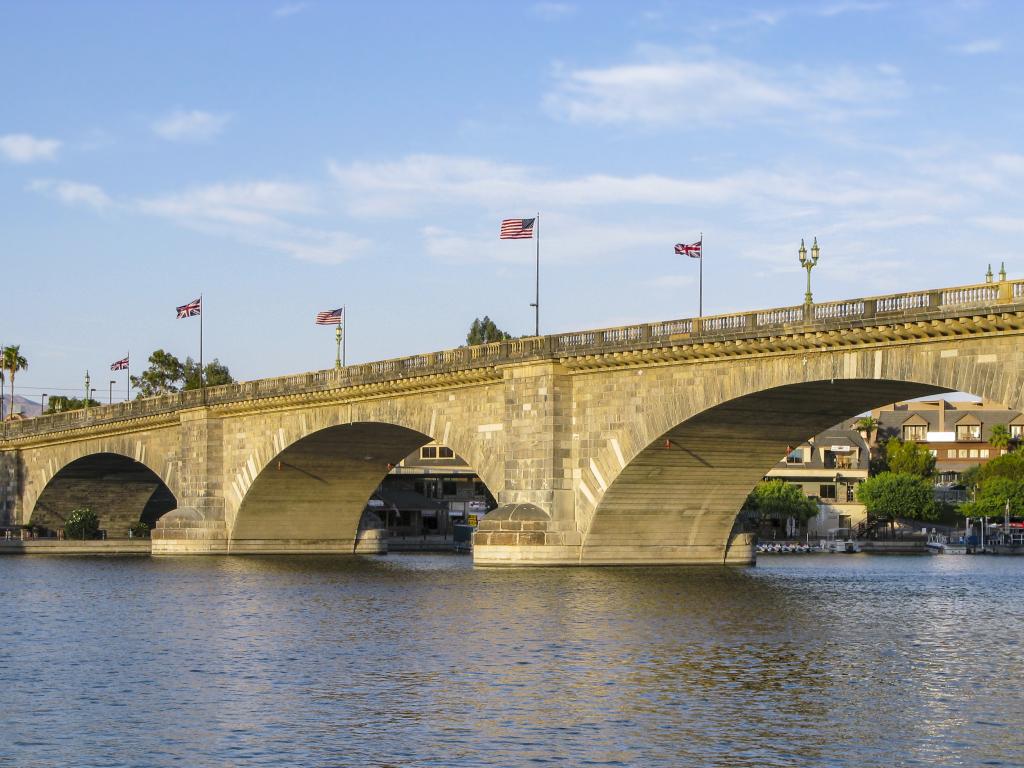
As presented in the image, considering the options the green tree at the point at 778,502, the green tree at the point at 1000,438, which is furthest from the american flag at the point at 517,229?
the green tree at the point at 1000,438

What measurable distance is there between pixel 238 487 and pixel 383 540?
41.4ft

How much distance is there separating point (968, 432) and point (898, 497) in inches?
1987

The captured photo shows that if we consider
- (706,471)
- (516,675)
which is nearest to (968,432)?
(706,471)

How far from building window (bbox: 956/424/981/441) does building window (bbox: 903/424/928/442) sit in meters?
3.81

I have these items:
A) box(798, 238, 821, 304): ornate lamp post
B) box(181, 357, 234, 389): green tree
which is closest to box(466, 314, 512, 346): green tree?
box(181, 357, 234, 389): green tree

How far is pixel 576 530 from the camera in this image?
68.3 metres

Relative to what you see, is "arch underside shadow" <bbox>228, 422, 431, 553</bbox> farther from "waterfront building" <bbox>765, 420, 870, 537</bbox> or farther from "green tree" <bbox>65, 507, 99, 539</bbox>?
"waterfront building" <bbox>765, 420, 870, 537</bbox>

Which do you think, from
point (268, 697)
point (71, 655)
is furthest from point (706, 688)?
point (71, 655)

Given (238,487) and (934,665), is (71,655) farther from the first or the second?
(238,487)

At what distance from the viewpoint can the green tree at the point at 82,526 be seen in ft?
369

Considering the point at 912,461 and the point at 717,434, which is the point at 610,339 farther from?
the point at 912,461

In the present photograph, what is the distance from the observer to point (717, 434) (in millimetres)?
65562

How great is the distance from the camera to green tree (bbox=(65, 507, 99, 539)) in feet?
369

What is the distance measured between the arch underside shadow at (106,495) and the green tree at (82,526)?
4477mm
